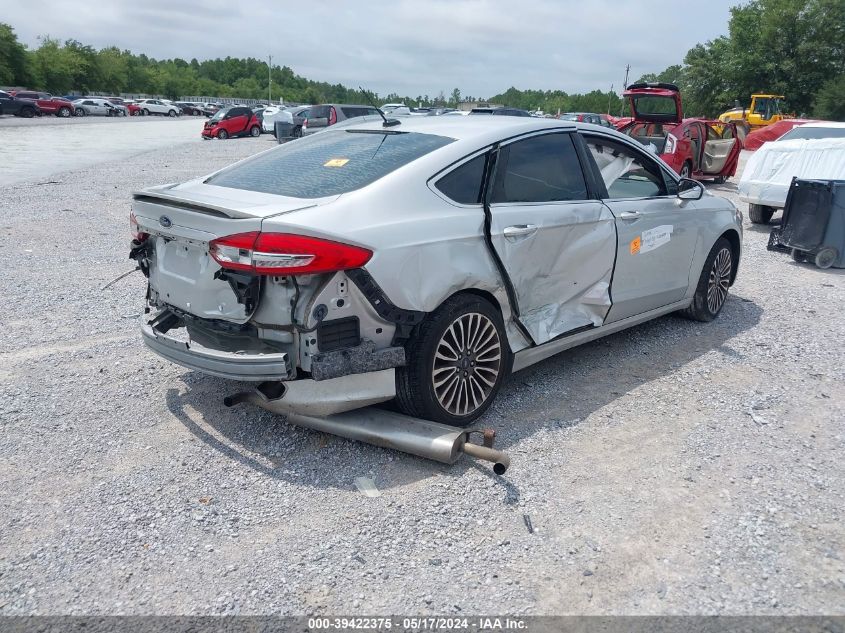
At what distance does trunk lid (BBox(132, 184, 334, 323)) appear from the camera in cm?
348

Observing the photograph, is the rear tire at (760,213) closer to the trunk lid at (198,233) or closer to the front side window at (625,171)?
the front side window at (625,171)

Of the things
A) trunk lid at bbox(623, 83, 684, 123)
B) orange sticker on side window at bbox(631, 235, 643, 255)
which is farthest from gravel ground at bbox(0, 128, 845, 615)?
trunk lid at bbox(623, 83, 684, 123)

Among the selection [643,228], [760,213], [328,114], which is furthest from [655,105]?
[328,114]

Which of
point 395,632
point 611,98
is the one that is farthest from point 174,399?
point 611,98

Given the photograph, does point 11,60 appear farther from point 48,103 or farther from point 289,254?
point 289,254

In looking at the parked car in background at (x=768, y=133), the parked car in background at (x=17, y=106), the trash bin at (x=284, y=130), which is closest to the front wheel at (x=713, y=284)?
the parked car in background at (x=768, y=133)

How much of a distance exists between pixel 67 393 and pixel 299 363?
75.7 inches

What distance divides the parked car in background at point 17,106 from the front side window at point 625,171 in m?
51.4

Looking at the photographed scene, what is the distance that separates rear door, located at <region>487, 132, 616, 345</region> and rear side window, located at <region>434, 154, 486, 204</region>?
0.11 metres

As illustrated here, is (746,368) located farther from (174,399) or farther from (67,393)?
(67,393)

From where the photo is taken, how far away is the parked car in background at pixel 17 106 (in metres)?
46.6

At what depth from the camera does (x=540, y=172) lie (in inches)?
177

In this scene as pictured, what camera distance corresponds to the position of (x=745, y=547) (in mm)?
3090

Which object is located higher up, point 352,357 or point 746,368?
point 352,357
